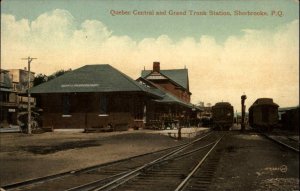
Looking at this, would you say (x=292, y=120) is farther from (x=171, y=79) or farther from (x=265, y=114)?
(x=171, y=79)

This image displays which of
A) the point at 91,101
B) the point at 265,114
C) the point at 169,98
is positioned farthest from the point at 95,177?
the point at 169,98

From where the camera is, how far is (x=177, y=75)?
248 ft

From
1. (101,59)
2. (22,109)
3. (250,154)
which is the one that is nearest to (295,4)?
(250,154)

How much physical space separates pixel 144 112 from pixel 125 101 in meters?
5.34

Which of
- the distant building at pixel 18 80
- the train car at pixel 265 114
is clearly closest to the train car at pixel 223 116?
the train car at pixel 265 114

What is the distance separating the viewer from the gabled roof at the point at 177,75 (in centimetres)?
7425

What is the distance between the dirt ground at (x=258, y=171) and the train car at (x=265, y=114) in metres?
21.4

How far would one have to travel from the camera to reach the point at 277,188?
9883 mm

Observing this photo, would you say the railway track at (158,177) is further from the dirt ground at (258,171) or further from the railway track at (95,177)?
the dirt ground at (258,171)

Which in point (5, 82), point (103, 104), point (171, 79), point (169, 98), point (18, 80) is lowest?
point (103, 104)

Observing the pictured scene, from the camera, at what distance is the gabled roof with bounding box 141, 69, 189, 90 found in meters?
74.2

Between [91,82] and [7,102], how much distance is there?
26486mm

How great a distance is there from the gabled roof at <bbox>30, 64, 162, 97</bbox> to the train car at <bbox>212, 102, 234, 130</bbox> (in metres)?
13.1

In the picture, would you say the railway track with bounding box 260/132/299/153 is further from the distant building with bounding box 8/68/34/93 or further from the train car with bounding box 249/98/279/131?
the distant building with bounding box 8/68/34/93
